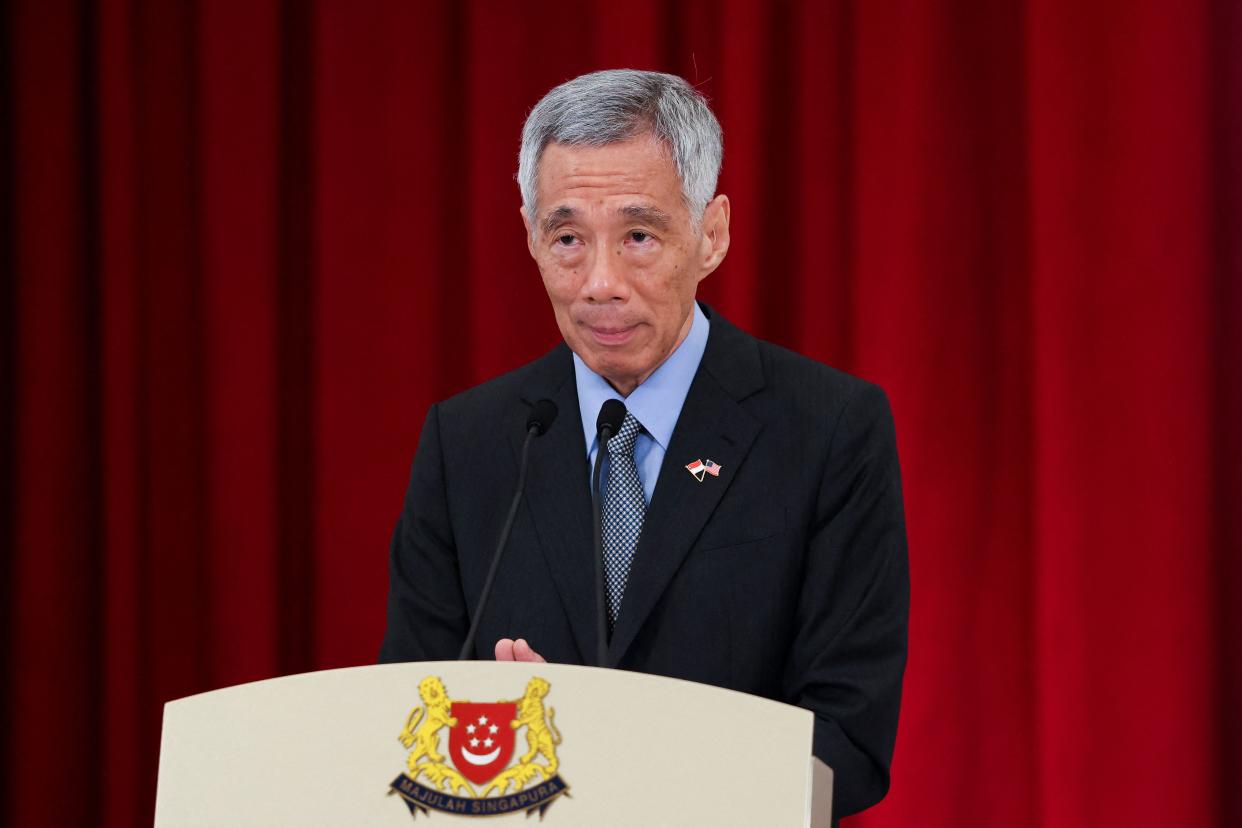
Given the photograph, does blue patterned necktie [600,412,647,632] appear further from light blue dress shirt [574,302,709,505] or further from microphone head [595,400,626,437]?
microphone head [595,400,626,437]

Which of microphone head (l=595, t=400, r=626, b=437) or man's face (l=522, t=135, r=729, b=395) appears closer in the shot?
microphone head (l=595, t=400, r=626, b=437)

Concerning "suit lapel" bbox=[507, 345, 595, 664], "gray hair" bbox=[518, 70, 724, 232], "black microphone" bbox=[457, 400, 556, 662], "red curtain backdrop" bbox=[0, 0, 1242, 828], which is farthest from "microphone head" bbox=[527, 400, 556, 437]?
"red curtain backdrop" bbox=[0, 0, 1242, 828]

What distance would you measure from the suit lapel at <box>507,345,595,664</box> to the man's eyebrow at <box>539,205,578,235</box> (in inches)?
8.2

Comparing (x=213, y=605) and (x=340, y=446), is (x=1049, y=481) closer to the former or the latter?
(x=340, y=446)

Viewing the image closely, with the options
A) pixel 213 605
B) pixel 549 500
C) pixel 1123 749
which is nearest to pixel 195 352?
pixel 213 605

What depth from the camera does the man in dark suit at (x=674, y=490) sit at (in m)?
1.40

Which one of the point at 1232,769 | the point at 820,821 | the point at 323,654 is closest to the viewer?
the point at 820,821

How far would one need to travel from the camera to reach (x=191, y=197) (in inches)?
108

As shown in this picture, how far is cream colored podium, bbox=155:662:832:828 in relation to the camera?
2.97 feet

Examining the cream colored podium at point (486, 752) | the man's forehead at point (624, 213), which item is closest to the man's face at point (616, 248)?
the man's forehead at point (624, 213)

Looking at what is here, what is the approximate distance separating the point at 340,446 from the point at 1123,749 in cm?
151

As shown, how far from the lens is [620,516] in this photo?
145 centimetres

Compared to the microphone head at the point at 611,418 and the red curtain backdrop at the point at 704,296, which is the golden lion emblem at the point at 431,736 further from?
the red curtain backdrop at the point at 704,296

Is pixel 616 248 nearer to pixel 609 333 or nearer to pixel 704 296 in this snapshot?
pixel 609 333
